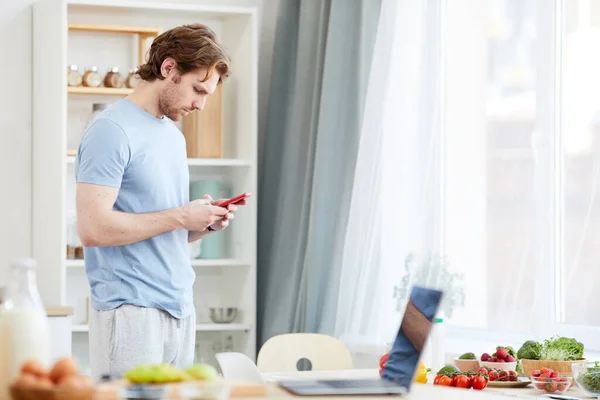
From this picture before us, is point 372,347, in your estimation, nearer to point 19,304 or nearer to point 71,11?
point 71,11

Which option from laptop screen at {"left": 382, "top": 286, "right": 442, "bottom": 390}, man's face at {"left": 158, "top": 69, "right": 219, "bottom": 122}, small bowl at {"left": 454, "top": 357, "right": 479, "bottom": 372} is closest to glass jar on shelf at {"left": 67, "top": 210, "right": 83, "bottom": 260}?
man's face at {"left": 158, "top": 69, "right": 219, "bottom": 122}

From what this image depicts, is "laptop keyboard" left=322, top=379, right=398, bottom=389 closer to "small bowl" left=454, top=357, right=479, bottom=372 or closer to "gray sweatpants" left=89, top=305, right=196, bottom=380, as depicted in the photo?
"gray sweatpants" left=89, top=305, right=196, bottom=380

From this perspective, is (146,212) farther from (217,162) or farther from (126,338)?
(217,162)

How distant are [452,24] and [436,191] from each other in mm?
632

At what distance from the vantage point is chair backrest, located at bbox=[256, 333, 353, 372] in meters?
3.10

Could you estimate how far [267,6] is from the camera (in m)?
4.40

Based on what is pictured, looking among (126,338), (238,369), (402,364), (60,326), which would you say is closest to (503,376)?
(402,364)

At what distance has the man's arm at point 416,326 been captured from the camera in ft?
5.75

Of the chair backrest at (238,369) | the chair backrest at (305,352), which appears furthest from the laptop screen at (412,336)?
the chair backrest at (305,352)

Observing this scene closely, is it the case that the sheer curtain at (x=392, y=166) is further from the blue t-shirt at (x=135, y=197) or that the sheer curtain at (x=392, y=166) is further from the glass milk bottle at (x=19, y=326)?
the glass milk bottle at (x=19, y=326)

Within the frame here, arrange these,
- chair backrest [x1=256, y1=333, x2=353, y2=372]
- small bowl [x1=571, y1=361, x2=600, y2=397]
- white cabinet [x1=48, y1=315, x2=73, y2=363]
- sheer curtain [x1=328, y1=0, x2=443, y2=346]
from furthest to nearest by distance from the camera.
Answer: sheer curtain [x1=328, y1=0, x2=443, y2=346]
white cabinet [x1=48, y1=315, x2=73, y2=363]
chair backrest [x1=256, y1=333, x2=353, y2=372]
small bowl [x1=571, y1=361, x2=600, y2=397]

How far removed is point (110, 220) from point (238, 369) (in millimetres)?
506

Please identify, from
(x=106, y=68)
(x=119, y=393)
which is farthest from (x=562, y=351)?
(x=106, y=68)

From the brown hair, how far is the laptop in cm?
87
